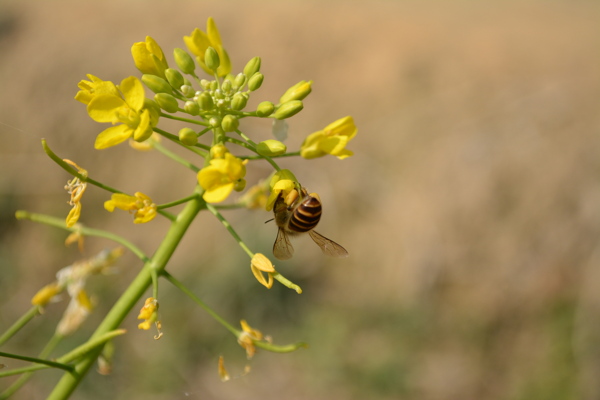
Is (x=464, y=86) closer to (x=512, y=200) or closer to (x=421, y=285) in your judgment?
(x=512, y=200)

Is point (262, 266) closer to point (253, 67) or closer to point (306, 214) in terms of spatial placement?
point (306, 214)

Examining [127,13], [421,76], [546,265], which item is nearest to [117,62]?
[127,13]

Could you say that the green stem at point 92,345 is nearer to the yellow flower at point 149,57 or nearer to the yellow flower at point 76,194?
the yellow flower at point 76,194

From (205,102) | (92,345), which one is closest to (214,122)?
(205,102)

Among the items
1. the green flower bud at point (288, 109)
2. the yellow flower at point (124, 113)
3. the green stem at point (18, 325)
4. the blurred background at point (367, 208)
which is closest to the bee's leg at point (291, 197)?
the green flower bud at point (288, 109)

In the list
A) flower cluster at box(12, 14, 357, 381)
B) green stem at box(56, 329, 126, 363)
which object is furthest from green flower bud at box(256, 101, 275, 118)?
green stem at box(56, 329, 126, 363)
